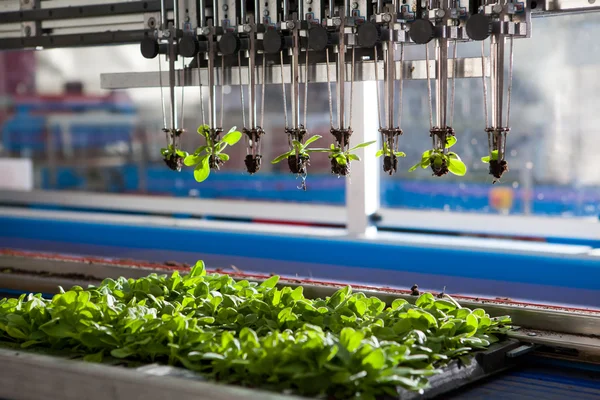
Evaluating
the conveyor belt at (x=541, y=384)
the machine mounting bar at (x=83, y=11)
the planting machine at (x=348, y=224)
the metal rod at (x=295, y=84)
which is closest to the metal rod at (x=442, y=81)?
the planting machine at (x=348, y=224)

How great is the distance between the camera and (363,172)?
463 cm

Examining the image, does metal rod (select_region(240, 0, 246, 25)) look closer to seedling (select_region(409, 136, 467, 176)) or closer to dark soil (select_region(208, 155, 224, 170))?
dark soil (select_region(208, 155, 224, 170))

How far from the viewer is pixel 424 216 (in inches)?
186

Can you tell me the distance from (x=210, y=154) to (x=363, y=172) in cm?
243

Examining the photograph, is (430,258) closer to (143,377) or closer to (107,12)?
(107,12)

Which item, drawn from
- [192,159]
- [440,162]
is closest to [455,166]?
[440,162]

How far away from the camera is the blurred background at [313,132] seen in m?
5.61

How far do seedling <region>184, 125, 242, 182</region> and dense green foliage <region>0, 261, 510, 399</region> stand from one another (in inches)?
12.0

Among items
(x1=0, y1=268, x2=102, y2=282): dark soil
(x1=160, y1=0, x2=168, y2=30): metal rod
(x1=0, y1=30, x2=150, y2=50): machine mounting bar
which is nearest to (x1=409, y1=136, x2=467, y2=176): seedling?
(x1=160, y1=0, x2=168, y2=30): metal rod

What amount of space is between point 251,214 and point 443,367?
3659 millimetres

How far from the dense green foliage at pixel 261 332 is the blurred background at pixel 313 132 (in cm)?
52

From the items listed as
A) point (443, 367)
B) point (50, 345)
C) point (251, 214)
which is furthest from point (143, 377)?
point (251, 214)

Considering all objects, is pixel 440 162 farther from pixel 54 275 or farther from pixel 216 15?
pixel 54 275

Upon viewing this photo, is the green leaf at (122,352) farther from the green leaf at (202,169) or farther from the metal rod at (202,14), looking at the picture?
the metal rod at (202,14)
